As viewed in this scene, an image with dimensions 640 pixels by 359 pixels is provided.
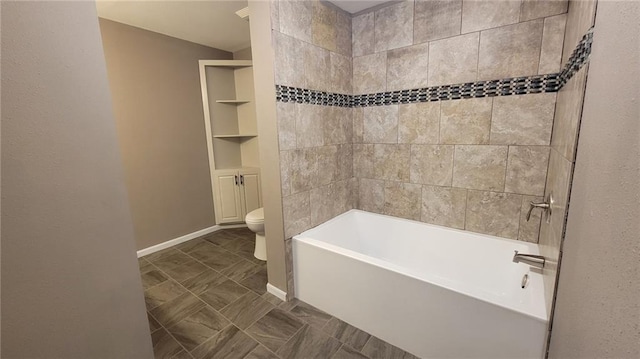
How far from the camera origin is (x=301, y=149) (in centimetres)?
203

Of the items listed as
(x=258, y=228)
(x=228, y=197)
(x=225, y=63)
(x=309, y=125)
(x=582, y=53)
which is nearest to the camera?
(x=582, y=53)

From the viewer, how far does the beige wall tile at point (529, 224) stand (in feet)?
5.88

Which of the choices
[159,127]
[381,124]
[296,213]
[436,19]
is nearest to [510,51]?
[436,19]

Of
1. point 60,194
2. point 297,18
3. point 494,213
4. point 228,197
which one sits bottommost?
point 228,197

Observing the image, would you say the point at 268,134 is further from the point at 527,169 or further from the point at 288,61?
the point at 527,169

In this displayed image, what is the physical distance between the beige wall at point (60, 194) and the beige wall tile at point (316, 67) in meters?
1.40

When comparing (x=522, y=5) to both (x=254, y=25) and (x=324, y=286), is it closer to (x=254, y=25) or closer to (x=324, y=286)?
(x=254, y=25)

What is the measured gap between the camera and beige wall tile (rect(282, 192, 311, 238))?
1979 mm

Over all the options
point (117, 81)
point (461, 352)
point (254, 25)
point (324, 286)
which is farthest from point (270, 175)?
point (117, 81)

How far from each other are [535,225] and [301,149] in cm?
176

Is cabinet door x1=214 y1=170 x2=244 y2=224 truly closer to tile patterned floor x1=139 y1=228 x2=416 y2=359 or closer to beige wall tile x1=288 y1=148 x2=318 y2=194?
tile patterned floor x1=139 y1=228 x2=416 y2=359

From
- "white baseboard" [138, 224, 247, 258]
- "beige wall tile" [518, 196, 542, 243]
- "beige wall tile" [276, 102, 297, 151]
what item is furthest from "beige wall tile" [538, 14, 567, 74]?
"white baseboard" [138, 224, 247, 258]

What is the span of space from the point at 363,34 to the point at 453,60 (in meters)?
0.84

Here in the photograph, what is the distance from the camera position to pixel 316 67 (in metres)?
2.08
